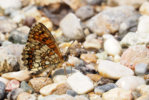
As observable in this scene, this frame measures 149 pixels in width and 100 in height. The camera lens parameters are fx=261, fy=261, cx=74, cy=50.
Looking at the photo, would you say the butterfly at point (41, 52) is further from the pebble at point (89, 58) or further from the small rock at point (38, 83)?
the pebble at point (89, 58)

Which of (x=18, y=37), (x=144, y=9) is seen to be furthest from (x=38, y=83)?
(x=144, y=9)

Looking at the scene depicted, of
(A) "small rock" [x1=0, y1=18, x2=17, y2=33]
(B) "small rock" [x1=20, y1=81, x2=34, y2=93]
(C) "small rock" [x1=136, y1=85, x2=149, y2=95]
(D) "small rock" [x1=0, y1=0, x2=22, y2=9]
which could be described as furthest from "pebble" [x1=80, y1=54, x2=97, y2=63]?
(D) "small rock" [x1=0, y1=0, x2=22, y2=9]

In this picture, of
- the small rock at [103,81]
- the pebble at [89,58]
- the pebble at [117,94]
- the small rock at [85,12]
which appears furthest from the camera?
the small rock at [85,12]

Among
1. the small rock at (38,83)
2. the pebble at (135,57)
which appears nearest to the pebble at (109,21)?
the pebble at (135,57)

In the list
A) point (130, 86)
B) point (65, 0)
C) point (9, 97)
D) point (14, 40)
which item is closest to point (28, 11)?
point (65, 0)

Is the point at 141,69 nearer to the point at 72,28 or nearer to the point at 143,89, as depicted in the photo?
the point at 143,89

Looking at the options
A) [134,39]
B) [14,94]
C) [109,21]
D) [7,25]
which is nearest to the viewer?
[14,94]

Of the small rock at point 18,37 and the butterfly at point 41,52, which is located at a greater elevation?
the small rock at point 18,37

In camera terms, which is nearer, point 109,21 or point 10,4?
point 109,21
